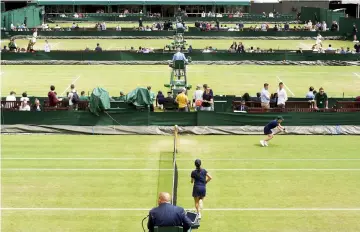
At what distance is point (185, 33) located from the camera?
220 feet

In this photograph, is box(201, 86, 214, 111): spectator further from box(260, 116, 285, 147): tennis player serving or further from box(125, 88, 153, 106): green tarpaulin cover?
box(260, 116, 285, 147): tennis player serving

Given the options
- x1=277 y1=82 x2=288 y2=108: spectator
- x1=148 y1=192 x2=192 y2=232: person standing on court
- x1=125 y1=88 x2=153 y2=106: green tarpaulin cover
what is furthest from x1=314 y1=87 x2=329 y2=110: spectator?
x1=148 y1=192 x2=192 y2=232: person standing on court

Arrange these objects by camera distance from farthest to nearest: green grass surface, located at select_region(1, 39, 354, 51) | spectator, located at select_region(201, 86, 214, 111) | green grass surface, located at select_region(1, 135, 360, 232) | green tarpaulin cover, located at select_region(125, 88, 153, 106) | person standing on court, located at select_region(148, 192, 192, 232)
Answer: green grass surface, located at select_region(1, 39, 354, 51) < spectator, located at select_region(201, 86, 214, 111) < green tarpaulin cover, located at select_region(125, 88, 153, 106) < green grass surface, located at select_region(1, 135, 360, 232) < person standing on court, located at select_region(148, 192, 192, 232)

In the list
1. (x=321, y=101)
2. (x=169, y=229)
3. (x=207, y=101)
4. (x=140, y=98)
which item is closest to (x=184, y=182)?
(x=140, y=98)

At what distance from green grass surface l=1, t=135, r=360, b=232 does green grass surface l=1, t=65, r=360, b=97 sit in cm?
1111

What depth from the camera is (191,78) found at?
138 ft

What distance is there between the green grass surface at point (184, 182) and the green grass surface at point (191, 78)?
11114 mm

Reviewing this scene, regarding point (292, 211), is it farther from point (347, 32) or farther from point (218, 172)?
point (347, 32)

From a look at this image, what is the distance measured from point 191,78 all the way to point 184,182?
72.3 ft

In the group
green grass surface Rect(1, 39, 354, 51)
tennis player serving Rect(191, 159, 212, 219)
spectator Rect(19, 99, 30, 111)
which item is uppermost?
green grass surface Rect(1, 39, 354, 51)

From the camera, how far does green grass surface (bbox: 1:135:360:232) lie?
17.1 meters

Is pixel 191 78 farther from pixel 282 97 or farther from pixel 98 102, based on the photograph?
pixel 98 102

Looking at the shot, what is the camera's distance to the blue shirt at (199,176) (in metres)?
16.3

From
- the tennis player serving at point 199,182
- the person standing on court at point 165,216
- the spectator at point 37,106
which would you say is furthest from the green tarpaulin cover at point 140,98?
the person standing on court at point 165,216
